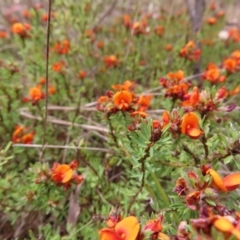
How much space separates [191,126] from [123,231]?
427mm

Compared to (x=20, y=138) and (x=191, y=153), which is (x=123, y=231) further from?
(x=20, y=138)

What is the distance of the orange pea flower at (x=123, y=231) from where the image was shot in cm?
93

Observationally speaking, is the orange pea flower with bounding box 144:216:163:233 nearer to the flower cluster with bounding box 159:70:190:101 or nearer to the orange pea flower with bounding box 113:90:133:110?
the orange pea flower with bounding box 113:90:133:110

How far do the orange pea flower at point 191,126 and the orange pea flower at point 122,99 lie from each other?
0.21 m

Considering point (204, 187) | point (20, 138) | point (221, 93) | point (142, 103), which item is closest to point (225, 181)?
point (204, 187)

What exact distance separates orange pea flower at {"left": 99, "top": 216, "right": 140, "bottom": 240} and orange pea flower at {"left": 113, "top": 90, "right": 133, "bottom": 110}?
1.67ft

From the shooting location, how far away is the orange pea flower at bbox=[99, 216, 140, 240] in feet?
3.05

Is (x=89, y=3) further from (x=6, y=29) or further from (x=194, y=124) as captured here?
(x=194, y=124)

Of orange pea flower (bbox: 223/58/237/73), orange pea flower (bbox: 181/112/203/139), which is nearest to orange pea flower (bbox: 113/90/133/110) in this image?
orange pea flower (bbox: 181/112/203/139)

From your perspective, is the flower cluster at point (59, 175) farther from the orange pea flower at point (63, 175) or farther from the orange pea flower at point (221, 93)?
the orange pea flower at point (221, 93)

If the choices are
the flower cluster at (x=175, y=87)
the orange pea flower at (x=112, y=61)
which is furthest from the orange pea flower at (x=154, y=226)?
the orange pea flower at (x=112, y=61)

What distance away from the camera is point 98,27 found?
10.4ft

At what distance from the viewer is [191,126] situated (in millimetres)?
1270

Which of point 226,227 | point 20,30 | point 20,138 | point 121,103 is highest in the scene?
point 226,227
